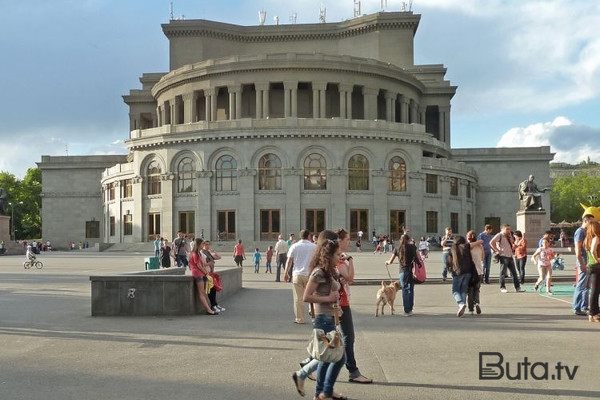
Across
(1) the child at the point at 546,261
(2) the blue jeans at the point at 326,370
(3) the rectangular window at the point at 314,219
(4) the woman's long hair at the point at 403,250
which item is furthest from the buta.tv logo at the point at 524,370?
(3) the rectangular window at the point at 314,219

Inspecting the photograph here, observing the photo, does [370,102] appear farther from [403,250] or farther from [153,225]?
[403,250]

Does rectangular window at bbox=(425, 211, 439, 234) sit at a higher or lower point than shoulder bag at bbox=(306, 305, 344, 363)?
higher

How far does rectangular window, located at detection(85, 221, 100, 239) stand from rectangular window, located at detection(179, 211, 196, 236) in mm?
18308

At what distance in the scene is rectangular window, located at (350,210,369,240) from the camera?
5384 cm

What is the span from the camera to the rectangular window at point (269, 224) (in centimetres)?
5303

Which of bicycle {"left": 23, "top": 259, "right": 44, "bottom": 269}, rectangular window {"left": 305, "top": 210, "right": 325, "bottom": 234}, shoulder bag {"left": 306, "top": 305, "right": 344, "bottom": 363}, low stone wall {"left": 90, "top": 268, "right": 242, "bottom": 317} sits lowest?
bicycle {"left": 23, "top": 259, "right": 44, "bottom": 269}

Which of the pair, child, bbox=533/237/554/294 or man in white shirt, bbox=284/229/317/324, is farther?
child, bbox=533/237/554/294

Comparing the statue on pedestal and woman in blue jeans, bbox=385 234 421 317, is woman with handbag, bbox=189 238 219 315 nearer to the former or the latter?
woman in blue jeans, bbox=385 234 421 317

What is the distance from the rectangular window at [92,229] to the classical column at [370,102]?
30577mm

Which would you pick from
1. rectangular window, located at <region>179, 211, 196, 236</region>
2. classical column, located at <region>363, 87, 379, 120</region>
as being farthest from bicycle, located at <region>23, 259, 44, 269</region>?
classical column, located at <region>363, 87, 379, 120</region>

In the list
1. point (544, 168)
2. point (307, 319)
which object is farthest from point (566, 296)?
point (544, 168)

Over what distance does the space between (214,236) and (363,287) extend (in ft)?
108

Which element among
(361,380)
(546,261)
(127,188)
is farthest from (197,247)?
(127,188)

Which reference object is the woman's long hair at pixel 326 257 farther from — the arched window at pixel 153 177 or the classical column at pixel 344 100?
the classical column at pixel 344 100
